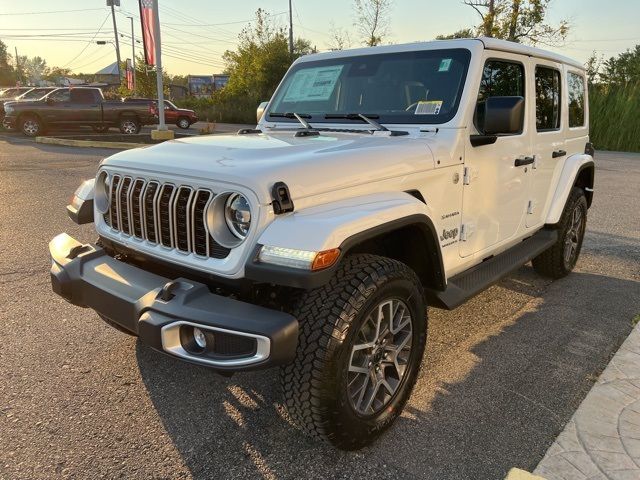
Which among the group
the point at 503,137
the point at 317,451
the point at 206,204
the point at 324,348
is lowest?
the point at 317,451

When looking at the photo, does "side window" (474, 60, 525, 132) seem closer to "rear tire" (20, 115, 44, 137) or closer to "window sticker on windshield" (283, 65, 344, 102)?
"window sticker on windshield" (283, 65, 344, 102)

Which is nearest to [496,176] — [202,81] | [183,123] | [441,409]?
[441,409]

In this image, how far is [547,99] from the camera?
4.26 metres

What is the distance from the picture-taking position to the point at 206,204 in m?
2.31

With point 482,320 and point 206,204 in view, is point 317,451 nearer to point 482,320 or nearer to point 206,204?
point 206,204

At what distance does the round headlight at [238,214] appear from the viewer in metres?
2.29

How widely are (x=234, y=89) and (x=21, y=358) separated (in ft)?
120

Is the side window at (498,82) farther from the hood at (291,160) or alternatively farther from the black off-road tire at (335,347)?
the black off-road tire at (335,347)

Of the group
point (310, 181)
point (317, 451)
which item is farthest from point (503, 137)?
point (317, 451)

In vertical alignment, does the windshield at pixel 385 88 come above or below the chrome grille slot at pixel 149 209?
above

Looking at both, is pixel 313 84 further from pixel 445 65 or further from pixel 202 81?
pixel 202 81

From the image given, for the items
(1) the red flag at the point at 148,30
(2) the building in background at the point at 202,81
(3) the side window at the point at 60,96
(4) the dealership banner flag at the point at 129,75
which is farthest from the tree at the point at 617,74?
(2) the building in background at the point at 202,81

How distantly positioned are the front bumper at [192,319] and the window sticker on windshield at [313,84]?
2.01 metres

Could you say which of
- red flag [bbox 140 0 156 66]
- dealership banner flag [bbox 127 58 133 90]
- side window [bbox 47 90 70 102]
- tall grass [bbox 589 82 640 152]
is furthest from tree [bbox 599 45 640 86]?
Result: dealership banner flag [bbox 127 58 133 90]
